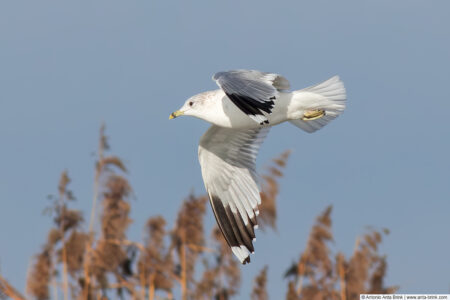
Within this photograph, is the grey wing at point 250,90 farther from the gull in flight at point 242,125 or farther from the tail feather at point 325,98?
the tail feather at point 325,98

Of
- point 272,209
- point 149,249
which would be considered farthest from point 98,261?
point 272,209

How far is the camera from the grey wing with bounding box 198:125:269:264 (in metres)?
8.59

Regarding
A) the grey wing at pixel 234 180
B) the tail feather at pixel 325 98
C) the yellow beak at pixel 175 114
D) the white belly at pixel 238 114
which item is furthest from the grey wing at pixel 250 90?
the grey wing at pixel 234 180

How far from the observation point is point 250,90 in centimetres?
665

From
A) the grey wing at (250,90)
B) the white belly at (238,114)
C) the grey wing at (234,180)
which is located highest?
the grey wing at (250,90)

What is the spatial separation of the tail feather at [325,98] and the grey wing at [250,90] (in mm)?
571

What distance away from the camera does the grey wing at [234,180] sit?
859 centimetres

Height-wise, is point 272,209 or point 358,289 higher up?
point 272,209

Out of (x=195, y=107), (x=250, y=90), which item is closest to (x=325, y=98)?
(x=195, y=107)

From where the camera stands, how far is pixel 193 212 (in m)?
11.9

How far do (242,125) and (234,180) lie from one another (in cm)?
125

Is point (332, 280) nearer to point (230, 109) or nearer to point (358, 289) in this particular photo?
point (358, 289)

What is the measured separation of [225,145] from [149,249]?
3906mm

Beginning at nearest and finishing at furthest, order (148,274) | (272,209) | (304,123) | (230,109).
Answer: (230,109)
(304,123)
(272,209)
(148,274)
